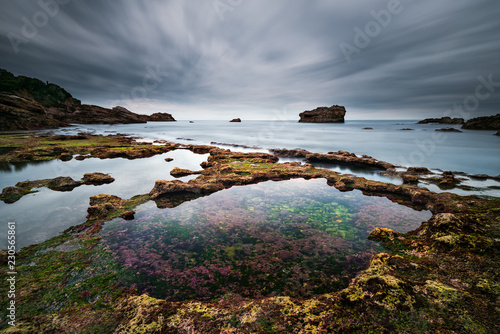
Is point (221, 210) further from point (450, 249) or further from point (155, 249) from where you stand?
point (450, 249)

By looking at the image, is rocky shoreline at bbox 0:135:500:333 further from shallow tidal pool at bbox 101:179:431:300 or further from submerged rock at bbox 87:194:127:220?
submerged rock at bbox 87:194:127:220

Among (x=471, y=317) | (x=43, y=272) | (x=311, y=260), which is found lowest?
(x=311, y=260)

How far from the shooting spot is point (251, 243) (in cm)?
884

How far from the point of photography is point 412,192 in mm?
13820

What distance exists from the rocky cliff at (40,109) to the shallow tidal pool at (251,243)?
81.0 meters

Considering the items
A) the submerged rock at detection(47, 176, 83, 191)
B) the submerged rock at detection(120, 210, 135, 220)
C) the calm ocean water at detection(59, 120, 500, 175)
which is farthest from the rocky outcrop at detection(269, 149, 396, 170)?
the submerged rock at detection(47, 176, 83, 191)

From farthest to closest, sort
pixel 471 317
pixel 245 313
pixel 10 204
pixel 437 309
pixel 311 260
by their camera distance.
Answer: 1. pixel 10 204
2. pixel 311 260
3. pixel 245 313
4. pixel 437 309
5. pixel 471 317

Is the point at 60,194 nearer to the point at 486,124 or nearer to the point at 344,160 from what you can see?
the point at 344,160

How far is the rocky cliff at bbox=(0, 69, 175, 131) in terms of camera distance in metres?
59.2

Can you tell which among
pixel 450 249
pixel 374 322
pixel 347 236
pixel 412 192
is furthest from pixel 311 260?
pixel 412 192

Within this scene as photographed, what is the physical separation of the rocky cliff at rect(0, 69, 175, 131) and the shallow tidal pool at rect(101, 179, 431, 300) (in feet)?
266

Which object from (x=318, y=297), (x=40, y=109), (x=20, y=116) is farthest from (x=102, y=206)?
(x=40, y=109)

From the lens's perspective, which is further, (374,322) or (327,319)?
(327,319)

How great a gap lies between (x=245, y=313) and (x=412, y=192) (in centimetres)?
1515
